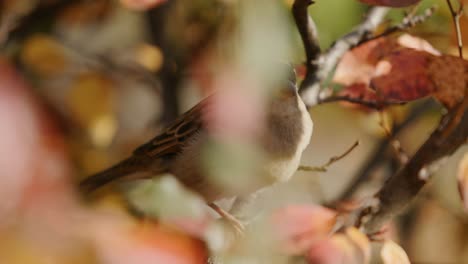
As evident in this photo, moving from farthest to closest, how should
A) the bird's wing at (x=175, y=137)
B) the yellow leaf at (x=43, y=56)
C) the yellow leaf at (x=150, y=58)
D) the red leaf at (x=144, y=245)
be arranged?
the yellow leaf at (x=150, y=58)
the yellow leaf at (x=43, y=56)
the bird's wing at (x=175, y=137)
the red leaf at (x=144, y=245)

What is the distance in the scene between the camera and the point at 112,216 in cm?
44

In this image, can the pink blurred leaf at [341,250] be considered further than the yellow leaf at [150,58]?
No

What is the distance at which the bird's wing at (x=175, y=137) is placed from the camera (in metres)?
1.32

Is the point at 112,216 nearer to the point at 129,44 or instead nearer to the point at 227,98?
the point at 227,98

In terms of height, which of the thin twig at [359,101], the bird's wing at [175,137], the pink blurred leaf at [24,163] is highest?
the pink blurred leaf at [24,163]

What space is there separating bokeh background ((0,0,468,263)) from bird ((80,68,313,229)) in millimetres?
43

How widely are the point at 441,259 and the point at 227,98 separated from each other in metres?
1.64

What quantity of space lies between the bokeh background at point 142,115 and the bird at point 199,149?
4 centimetres

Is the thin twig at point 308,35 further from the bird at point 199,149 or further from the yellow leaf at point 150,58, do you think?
the yellow leaf at point 150,58

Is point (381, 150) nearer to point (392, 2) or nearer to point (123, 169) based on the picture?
point (123, 169)

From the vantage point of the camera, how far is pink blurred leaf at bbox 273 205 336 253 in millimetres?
796

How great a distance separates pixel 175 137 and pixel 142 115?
0.86 metres

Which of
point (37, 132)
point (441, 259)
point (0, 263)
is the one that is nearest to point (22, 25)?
point (37, 132)

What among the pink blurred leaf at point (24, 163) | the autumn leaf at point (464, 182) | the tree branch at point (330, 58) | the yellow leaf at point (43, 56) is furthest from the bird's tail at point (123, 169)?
the pink blurred leaf at point (24, 163)
